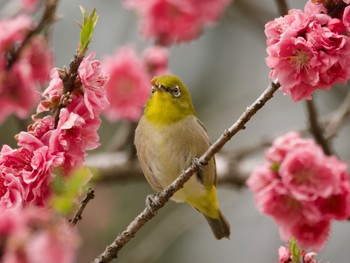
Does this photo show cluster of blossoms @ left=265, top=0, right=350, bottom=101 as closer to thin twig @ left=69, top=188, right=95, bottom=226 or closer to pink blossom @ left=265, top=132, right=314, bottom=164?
pink blossom @ left=265, top=132, right=314, bottom=164

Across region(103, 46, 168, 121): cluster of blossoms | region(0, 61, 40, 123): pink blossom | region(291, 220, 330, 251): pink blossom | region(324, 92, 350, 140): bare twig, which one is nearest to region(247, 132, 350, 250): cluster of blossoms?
region(291, 220, 330, 251): pink blossom

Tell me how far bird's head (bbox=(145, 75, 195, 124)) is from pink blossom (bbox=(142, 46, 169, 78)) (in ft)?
3.13

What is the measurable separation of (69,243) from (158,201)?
1212mm

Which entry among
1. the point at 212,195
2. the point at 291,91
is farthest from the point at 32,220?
the point at 212,195

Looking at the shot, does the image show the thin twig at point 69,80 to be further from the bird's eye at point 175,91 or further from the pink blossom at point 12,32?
the bird's eye at point 175,91

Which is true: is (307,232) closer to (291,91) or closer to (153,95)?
(291,91)

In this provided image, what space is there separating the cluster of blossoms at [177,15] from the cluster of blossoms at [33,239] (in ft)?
10.7

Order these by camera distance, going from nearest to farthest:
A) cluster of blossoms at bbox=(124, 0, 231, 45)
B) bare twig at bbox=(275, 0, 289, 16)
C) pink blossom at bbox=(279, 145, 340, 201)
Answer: pink blossom at bbox=(279, 145, 340, 201) → bare twig at bbox=(275, 0, 289, 16) → cluster of blossoms at bbox=(124, 0, 231, 45)

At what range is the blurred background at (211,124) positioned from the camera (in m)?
5.33

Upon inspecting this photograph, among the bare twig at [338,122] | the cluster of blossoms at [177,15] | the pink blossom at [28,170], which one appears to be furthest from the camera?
the cluster of blossoms at [177,15]

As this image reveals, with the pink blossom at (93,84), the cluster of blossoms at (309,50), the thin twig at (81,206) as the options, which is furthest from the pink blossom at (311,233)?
the pink blossom at (93,84)

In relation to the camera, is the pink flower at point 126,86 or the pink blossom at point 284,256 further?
the pink flower at point 126,86

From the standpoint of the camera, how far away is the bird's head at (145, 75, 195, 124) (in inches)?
133

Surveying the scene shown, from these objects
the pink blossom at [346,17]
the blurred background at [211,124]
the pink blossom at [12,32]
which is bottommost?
the blurred background at [211,124]
